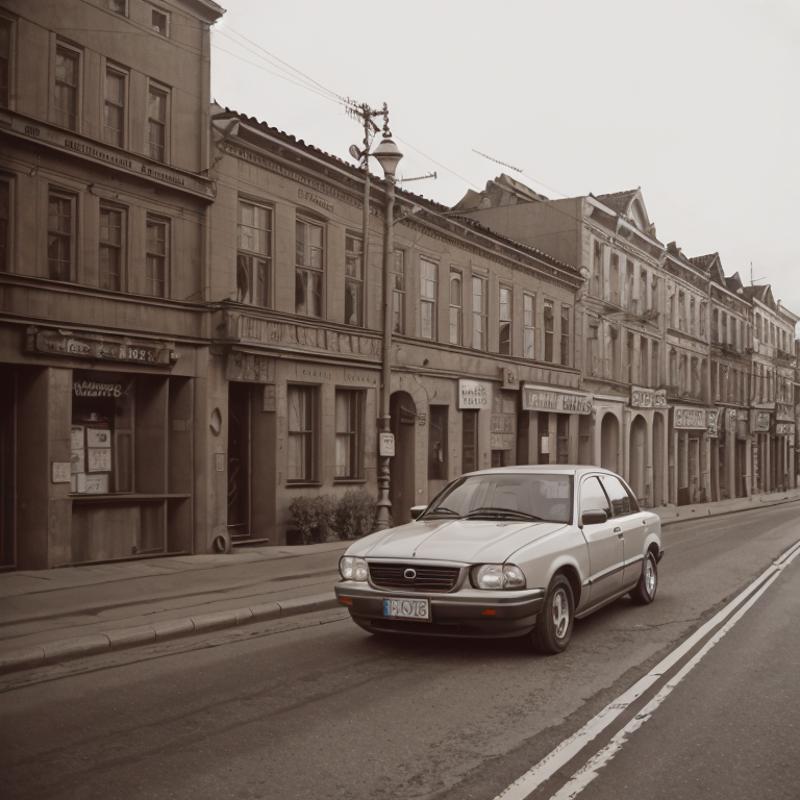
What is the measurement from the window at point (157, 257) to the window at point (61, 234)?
152cm

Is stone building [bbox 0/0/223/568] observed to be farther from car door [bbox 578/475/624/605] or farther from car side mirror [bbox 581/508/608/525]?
car side mirror [bbox 581/508/608/525]

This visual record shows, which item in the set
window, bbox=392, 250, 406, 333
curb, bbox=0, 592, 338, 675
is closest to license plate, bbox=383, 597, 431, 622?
curb, bbox=0, 592, 338, 675

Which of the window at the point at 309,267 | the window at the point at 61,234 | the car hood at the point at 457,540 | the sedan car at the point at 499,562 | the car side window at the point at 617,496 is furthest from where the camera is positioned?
the window at the point at 309,267

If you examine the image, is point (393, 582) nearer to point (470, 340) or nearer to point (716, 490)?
point (470, 340)

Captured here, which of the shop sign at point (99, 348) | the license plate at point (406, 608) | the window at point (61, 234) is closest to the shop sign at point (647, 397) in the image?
the shop sign at point (99, 348)

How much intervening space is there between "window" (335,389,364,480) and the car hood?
12080 mm

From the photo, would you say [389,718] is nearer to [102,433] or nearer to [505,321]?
[102,433]

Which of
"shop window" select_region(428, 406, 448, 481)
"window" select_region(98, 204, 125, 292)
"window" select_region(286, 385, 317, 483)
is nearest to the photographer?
"window" select_region(98, 204, 125, 292)

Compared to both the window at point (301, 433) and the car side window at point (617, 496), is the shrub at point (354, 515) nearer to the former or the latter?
the window at point (301, 433)

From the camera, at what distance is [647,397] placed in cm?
4072

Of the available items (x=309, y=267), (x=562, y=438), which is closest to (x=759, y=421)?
(x=562, y=438)

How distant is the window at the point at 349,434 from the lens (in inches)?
830

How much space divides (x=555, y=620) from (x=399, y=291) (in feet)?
52.4

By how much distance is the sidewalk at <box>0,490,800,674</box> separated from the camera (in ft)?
28.5
